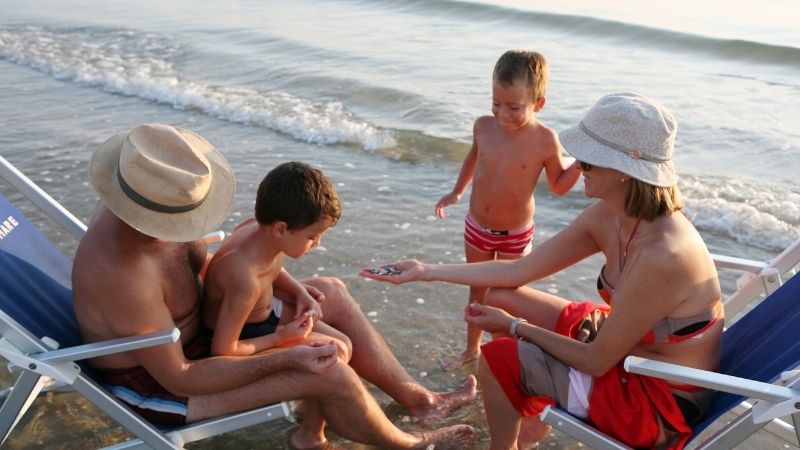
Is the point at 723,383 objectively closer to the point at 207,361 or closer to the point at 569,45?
the point at 207,361

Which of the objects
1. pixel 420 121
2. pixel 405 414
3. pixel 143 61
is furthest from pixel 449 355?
pixel 143 61

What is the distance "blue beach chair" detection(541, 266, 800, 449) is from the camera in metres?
2.43

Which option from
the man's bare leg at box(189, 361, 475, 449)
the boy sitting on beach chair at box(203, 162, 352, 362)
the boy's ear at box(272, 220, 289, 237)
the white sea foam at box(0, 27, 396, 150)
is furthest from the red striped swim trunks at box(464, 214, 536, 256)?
the white sea foam at box(0, 27, 396, 150)

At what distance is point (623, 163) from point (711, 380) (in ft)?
2.40

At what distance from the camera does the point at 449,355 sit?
421cm

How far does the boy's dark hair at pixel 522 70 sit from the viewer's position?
387 centimetres

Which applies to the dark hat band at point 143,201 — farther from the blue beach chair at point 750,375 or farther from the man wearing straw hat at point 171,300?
the blue beach chair at point 750,375

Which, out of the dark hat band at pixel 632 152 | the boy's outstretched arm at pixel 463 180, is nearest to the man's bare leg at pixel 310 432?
the boy's outstretched arm at pixel 463 180

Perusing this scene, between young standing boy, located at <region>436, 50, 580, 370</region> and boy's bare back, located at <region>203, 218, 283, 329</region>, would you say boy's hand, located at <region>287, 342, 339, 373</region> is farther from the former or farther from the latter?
young standing boy, located at <region>436, 50, 580, 370</region>

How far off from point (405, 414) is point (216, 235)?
119 centimetres

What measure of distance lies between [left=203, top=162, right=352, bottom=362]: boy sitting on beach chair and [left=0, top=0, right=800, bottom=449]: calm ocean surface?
0.69 m

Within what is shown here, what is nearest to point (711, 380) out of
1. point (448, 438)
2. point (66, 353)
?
point (448, 438)

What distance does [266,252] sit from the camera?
3.00 meters

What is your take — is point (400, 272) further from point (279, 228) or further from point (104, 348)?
point (104, 348)
